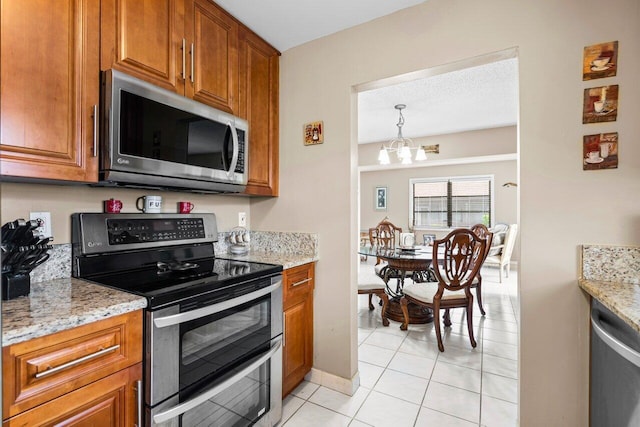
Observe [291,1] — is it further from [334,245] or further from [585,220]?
[585,220]

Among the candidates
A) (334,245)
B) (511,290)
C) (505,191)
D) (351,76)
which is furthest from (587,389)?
(505,191)

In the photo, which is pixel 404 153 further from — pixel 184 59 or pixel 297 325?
pixel 184 59

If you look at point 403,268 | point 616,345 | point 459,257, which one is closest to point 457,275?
point 459,257

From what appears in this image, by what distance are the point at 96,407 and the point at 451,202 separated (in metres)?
6.88

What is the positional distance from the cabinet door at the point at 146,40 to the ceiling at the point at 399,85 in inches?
15.3

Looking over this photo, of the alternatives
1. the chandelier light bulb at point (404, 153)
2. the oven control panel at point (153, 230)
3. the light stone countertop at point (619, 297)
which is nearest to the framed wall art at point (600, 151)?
the light stone countertop at point (619, 297)

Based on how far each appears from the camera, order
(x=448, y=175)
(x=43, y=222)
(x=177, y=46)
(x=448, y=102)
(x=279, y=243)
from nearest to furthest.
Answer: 1. (x=43, y=222)
2. (x=177, y=46)
3. (x=279, y=243)
4. (x=448, y=102)
5. (x=448, y=175)

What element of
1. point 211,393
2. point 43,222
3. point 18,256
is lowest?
point 211,393

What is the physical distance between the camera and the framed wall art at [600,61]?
4.39ft

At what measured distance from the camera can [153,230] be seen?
1.70 meters

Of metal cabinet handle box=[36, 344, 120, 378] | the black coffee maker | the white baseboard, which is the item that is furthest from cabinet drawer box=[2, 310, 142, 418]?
the white baseboard

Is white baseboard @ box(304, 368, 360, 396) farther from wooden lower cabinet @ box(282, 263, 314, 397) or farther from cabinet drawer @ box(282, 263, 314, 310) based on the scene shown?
cabinet drawer @ box(282, 263, 314, 310)

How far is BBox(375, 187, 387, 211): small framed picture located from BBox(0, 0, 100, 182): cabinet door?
6587mm

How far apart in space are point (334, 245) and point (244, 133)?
92cm
